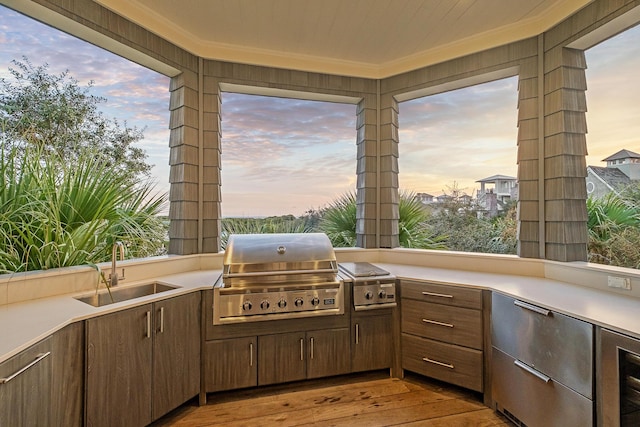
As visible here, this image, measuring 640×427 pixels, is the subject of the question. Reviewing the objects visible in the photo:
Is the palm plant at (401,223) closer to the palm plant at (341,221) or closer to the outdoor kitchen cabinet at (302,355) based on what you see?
the palm plant at (341,221)

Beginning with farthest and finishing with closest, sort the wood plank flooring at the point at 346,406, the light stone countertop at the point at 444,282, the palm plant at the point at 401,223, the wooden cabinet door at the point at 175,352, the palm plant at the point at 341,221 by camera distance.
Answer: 1. the palm plant at the point at 341,221
2. the palm plant at the point at 401,223
3. the wood plank flooring at the point at 346,406
4. the wooden cabinet door at the point at 175,352
5. the light stone countertop at the point at 444,282

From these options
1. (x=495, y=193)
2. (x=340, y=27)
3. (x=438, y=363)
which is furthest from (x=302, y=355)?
(x=340, y=27)

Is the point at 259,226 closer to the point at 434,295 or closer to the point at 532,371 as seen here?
the point at 434,295

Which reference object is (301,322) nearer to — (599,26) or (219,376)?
(219,376)

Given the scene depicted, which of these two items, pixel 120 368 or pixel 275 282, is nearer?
pixel 120 368

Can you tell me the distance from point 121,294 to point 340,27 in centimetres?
258

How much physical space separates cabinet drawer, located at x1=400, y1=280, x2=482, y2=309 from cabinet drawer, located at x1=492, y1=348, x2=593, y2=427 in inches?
13.2

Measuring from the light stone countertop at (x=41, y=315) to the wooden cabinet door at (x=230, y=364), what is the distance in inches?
17.9

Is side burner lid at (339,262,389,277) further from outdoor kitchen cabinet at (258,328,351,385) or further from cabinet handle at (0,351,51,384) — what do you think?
cabinet handle at (0,351,51,384)

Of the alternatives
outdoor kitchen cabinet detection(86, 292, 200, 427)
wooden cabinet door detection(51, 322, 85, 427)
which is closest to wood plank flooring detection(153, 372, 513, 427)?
outdoor kitchen cabinet detection(86, 292, 200, 427)

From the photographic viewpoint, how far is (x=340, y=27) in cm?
254

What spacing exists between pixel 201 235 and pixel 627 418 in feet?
9.36

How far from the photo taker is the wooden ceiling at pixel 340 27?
2.27 metres

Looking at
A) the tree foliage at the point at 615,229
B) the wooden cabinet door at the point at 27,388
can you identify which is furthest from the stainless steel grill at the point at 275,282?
the tree foliage at the point at 615,229
